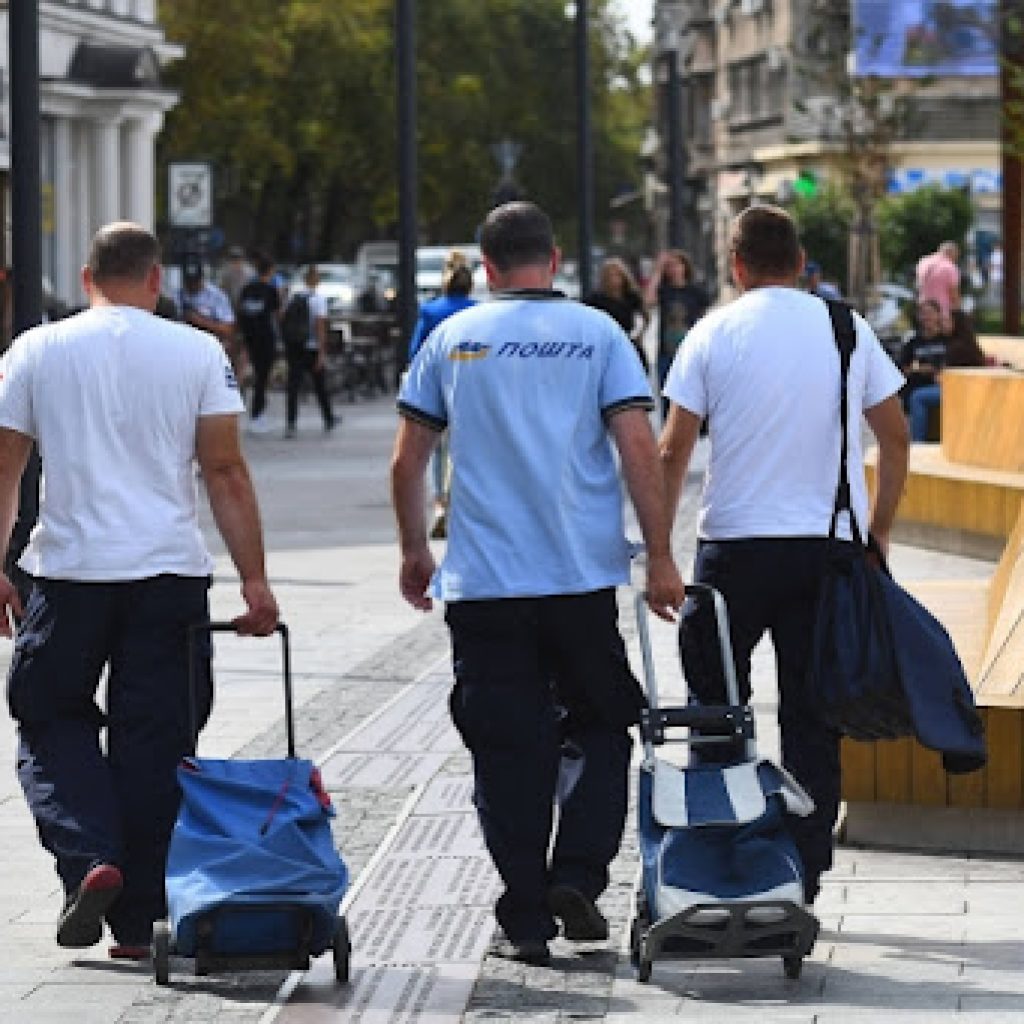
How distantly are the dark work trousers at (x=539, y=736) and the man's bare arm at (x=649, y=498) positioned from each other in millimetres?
160

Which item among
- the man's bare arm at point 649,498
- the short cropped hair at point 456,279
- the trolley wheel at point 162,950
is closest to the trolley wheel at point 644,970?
the man's bare arm at point 649,498

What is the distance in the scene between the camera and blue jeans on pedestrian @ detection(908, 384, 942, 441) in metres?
26.5

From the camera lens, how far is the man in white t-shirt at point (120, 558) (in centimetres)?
851

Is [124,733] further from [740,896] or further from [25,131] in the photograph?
[25,131]

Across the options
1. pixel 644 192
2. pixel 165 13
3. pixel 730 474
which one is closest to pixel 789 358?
pixel 730 474

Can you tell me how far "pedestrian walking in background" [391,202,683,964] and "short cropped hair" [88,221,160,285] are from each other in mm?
680

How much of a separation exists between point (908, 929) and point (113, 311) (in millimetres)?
2323

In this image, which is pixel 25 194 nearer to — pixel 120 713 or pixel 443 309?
pixel 443 309

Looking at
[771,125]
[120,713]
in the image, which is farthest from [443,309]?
[771,125]

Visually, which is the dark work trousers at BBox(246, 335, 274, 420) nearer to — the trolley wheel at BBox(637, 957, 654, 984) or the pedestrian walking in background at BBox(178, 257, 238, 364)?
the pedestrian walking in background at BBox(178, 257, 238, 364)

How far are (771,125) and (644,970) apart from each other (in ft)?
313

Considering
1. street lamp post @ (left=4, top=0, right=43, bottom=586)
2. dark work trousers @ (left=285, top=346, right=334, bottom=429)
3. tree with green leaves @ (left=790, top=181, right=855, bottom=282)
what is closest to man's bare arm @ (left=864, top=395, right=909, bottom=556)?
street lamp post @ (left=4, top=0, right=43, bottom=586)

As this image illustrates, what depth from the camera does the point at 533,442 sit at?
27.6 ft

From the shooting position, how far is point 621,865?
31.7ft
